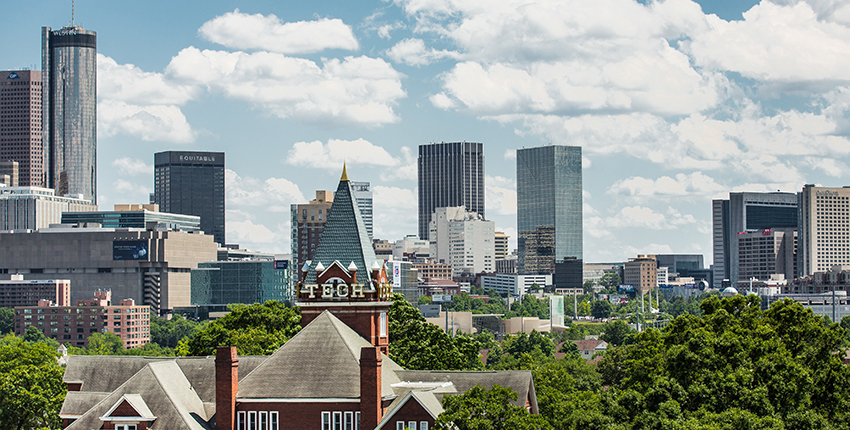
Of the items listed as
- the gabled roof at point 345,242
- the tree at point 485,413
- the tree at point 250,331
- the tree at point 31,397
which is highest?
the gabled roof at point 345,242

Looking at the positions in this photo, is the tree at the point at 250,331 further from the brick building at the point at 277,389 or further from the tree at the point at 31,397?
the brick building at the point at 277,389

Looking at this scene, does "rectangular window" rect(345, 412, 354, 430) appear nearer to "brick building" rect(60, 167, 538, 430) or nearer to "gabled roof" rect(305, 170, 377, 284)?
"brick building" rect(60, 167, 538, 430)

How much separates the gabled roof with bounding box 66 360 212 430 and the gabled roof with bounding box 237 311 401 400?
3.27 metres

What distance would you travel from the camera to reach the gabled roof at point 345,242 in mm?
88562

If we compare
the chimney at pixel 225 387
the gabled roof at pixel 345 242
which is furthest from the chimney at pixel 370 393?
the gabled roof at pixel 345 242

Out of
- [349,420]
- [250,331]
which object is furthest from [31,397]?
[349,420]

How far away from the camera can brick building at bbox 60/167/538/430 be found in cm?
6962

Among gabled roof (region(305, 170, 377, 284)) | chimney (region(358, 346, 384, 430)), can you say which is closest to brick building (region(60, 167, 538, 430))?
chimney (region(358, 346, 384, 430))

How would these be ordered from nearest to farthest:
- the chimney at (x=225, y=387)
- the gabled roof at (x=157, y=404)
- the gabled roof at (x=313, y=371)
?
the gabled roof at (x=157, y=404)
the chimney at (x=225, y=387)
the gabled roof at (x=313, y=371)

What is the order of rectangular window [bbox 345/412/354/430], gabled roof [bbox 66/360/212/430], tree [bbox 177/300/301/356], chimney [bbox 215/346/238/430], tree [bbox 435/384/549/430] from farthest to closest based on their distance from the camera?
1. tree [bbox 177/300/301/356]
2. chimney [bbox 215/346/238/430]
3. rectangular window [bbox 345/412/354/430]
4. gabled roof [bbox 66/360/212/430]
5. tree [bbox 435/384/549/430]

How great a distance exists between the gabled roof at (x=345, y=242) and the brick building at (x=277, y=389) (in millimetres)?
8483

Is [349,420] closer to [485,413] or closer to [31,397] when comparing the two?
[485,413]

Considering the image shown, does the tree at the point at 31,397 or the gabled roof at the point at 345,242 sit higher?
the gabled roof at the point at 345,242

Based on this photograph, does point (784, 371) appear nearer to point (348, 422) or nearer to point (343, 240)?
point (348, 422)
